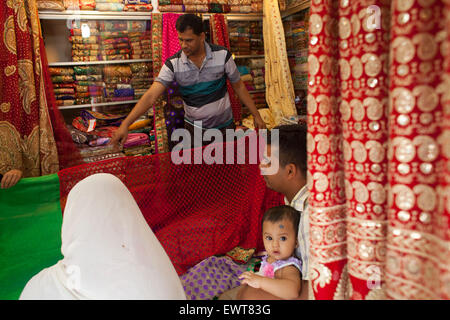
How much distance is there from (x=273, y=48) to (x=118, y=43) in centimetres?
165

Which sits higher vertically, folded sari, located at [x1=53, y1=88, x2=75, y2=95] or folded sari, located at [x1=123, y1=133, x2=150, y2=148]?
folded sari, located at [x1=53, y1=88, x2=75, y2=95]

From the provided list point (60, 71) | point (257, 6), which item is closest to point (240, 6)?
point (257, 6)

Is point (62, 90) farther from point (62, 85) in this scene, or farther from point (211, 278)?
point (211, 278)

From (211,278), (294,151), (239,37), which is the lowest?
(211,278)

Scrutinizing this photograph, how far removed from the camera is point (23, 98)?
2803 mm

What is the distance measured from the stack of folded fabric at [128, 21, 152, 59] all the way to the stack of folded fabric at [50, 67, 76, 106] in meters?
0.65

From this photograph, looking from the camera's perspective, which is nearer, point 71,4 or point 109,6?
point 71,4

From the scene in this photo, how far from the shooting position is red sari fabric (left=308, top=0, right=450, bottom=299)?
0.60 meters

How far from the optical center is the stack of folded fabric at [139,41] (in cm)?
360

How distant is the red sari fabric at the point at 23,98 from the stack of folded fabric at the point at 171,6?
1.18 metres

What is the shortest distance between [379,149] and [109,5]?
3.36 meters

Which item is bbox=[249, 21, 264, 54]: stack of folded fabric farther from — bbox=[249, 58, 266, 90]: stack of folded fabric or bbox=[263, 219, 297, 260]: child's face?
bbox=[263, 219, 297, 260]: child's face

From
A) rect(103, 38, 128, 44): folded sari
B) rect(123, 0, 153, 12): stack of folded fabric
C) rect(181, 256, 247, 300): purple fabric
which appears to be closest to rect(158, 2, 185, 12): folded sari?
rect(123, 0, 153, 12): stack of folded fabric

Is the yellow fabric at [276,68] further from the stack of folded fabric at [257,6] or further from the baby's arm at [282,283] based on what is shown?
the baby's arm at [282,283]
